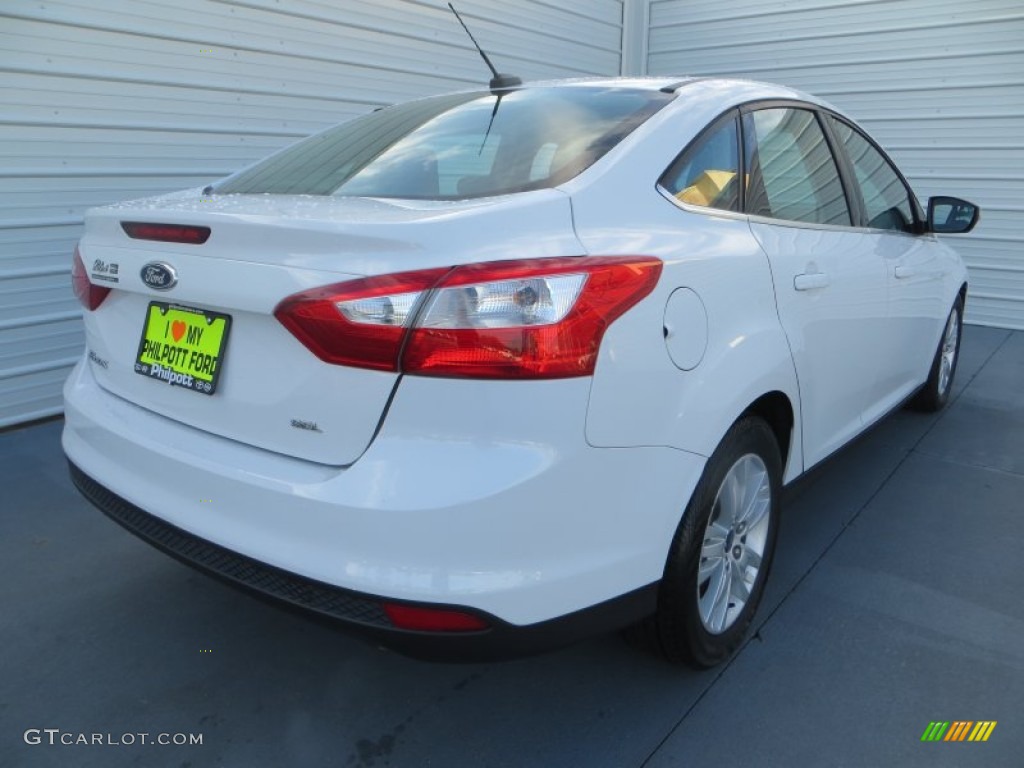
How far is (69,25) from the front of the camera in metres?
4.03

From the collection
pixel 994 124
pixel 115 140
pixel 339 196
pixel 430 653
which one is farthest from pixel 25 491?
pixel 994 124

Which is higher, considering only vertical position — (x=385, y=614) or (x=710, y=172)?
(x=710, y=172)

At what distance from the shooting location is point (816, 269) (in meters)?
2.44

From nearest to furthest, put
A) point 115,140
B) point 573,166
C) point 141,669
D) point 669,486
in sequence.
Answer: point 669,486
point 573,166
point 141,669
point 115,140

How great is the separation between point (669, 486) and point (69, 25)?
397cm

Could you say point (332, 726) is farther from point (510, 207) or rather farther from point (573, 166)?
point (573, 166)

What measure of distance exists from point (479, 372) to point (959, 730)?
1.56 metres

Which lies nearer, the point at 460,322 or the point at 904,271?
the point at 460,322

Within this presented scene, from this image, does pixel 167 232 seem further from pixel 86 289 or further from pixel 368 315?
pixel 368 315

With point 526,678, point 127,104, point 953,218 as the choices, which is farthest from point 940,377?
point 127,104

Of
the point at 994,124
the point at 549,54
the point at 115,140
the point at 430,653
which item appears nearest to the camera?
the point at 430,653

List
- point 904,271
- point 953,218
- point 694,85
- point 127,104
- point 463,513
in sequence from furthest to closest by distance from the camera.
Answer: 1. point 127,104
2. point 953,218
3. point 904,271
4. point 694,85
5. point 463,513

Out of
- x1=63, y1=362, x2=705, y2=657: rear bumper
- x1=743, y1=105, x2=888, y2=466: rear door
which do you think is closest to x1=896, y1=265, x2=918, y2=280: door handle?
x1=743, y1=105, x2=888, y2=466: rear door

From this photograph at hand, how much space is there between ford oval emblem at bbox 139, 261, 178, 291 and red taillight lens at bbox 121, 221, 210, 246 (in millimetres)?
61
